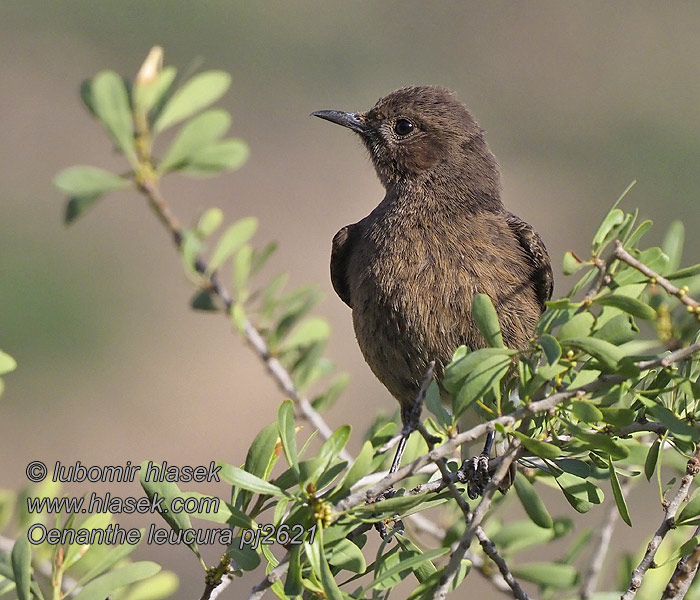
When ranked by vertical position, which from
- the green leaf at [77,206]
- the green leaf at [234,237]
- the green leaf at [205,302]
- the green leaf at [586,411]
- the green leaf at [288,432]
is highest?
the green leaf at [77,206]

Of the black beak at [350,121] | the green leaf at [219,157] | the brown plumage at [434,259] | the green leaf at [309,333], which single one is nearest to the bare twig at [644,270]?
the green leaf at [219,157]

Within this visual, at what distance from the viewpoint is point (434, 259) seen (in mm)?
4242

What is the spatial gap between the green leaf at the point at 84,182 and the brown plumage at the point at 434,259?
1.89 metres

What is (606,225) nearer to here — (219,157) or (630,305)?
(630,305)

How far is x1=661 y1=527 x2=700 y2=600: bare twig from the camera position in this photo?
2.29 m

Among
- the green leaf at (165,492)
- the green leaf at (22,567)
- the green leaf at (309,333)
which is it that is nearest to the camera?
the green leaf at (22,567)

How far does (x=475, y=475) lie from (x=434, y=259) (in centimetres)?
117

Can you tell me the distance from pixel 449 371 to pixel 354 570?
21.4 inches

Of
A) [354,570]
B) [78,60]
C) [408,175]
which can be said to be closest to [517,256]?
[408,175]

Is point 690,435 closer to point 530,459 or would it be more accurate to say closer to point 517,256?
point 530,459

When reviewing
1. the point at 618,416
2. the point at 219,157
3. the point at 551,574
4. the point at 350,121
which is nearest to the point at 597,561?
the point at 551,574

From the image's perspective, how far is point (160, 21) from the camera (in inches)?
606

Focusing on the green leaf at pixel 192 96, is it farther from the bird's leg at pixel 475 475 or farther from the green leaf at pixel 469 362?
the bird's leg at pixel 475 475

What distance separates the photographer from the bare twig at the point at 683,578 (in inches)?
90.0
